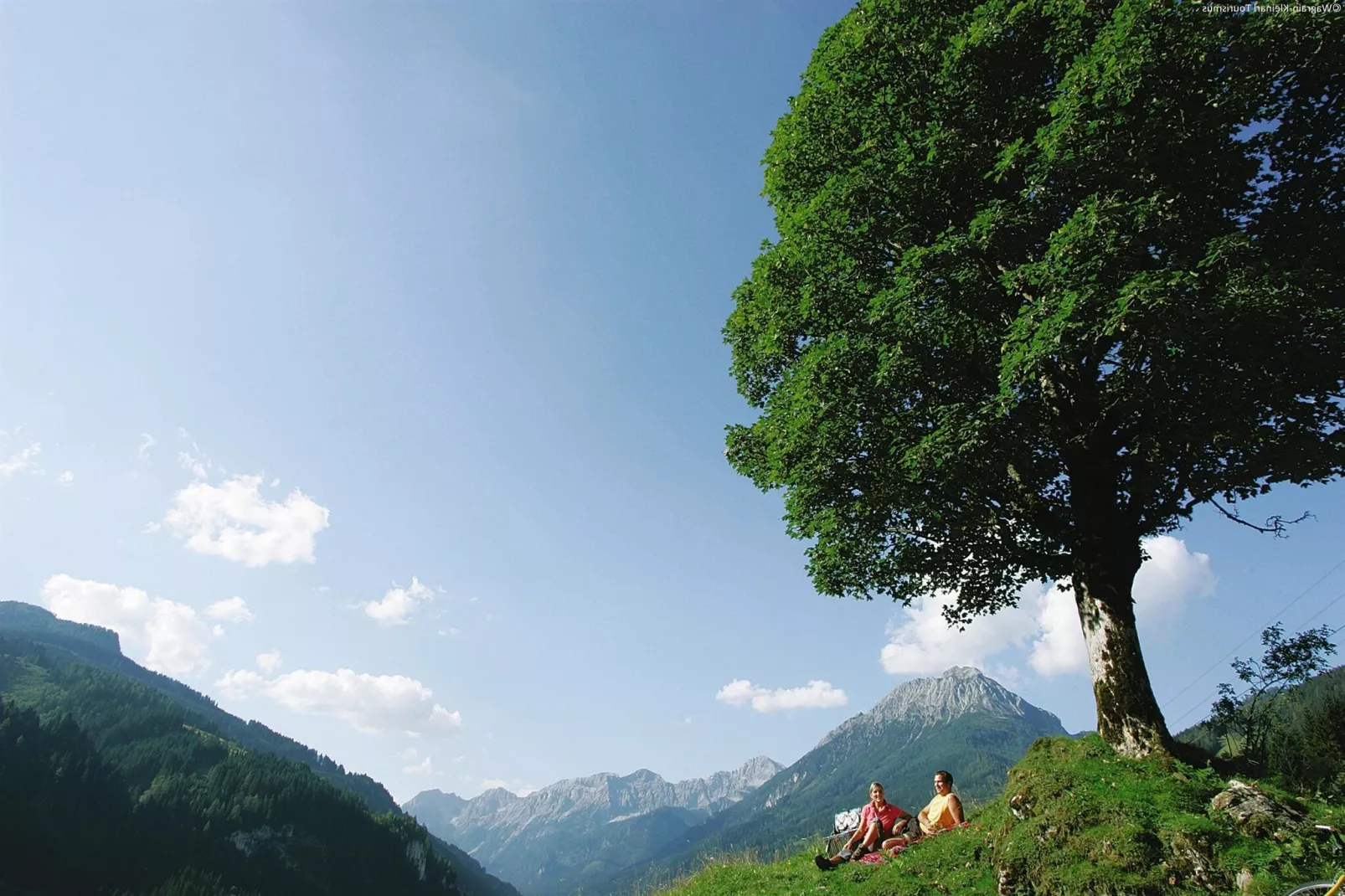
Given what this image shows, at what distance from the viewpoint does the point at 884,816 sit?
49.5 feet

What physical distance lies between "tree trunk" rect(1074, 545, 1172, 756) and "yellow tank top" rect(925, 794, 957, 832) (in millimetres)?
3639

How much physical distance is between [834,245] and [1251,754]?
1550cm

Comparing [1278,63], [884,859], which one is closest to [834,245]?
[1278,63]

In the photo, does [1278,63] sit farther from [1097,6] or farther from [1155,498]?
[1155,498]

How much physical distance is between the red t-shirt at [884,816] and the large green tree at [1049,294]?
4.83 meters

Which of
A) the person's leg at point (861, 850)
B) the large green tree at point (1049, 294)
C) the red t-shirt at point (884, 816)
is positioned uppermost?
the large green tree at point (1049, 294)

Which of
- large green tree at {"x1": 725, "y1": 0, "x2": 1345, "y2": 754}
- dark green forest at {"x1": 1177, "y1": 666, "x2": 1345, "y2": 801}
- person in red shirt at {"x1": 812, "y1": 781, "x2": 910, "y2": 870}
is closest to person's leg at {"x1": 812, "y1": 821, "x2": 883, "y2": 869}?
person in red shirt at {"x1": 812, "y1": 781, "x2": 910, "y2": 870}

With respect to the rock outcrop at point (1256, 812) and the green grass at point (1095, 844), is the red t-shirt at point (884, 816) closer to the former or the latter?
the green grass at point (1095, 844)

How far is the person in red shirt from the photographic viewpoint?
14.7m

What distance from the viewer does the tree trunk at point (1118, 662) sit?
39.4 ft

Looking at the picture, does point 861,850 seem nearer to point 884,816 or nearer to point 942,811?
point 884,816

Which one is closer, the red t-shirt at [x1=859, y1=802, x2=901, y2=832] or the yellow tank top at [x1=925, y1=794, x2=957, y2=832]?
the yellow tank top at [x1=925, y1=794, x2=957, y2=832]

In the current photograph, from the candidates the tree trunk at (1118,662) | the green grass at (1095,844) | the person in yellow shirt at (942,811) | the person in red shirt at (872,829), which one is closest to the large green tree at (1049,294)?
the tree trunk at (1118,662)

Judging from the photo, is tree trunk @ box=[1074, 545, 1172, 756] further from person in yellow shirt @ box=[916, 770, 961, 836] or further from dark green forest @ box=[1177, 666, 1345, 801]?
person in yellow shirt @ box=[916, 770, 961, 836]
